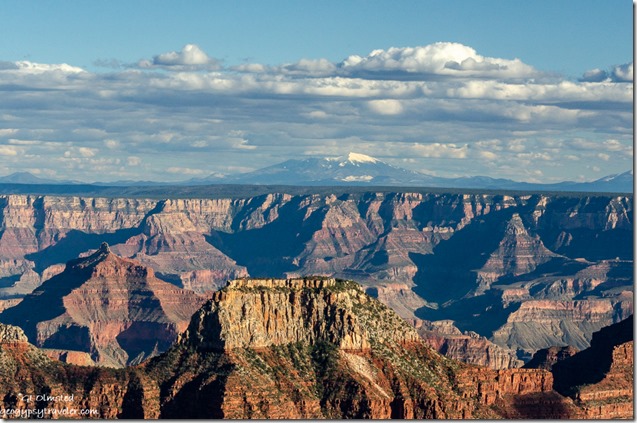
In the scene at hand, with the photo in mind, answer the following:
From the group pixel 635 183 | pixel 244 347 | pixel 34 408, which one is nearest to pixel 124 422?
pixel 34 408

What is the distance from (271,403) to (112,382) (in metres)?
15.7

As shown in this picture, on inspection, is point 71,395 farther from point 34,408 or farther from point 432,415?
point 432,415

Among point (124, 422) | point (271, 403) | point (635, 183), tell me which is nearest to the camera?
point (635, 183)

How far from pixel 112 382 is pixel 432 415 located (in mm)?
31327

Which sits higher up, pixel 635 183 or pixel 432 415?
pixel 635 183

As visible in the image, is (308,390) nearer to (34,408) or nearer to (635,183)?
(34,408)

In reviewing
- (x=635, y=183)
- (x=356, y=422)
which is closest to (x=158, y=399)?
(x=356, y=422)

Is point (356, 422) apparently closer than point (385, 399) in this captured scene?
Yes

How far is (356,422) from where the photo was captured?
7343 inches

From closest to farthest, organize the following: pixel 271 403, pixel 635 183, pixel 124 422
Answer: pixel 635 183 → pixel 124 422 → pixel 271 403

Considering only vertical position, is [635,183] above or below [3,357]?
above

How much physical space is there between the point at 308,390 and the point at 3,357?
96.6ft

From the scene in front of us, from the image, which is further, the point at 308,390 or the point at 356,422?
the point at 308,390

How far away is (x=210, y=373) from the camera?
194500 mm
